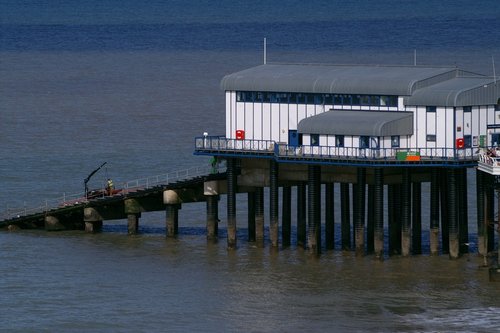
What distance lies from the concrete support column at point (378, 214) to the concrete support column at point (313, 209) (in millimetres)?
2785

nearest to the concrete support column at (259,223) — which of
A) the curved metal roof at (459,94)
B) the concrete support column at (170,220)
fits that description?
the concrete support column at (170,220)

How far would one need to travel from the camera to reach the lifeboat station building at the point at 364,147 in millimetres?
94125

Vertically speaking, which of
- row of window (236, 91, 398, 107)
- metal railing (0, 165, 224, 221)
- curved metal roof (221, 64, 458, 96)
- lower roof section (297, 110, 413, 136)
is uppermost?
curved metal roof (221, 64, 458, 96)

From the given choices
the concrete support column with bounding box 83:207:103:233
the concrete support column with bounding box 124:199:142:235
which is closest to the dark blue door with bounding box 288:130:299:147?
the concrete support column with bounding box 124:199:142:235

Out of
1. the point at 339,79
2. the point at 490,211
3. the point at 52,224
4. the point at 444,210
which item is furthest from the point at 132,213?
the point at 490,211

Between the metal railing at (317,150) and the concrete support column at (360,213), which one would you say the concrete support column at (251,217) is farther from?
the concrete support column at (360,213)

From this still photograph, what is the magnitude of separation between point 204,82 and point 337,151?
3104 inches

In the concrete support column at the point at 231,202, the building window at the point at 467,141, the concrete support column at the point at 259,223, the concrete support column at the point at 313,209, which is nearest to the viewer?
the building window at the point at 467,141

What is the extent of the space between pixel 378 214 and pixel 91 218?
1702cm

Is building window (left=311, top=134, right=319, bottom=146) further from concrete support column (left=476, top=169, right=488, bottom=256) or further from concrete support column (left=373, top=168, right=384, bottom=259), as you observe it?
concrete support column (left=476, top=169, right=488, bottom=256)

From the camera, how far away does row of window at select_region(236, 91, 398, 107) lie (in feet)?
316

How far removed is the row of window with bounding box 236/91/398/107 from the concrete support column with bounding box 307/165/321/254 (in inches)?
131

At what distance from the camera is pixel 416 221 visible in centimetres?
9800

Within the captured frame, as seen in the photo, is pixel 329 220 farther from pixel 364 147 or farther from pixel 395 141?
pixel 395 141
